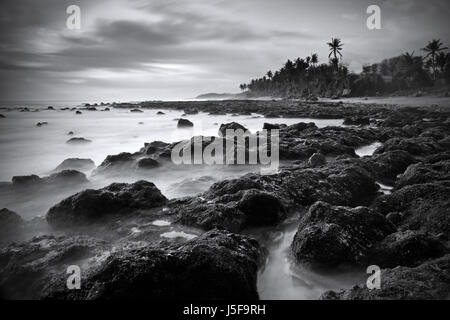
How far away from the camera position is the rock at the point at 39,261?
3398 mm

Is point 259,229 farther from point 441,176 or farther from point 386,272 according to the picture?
point 441,176

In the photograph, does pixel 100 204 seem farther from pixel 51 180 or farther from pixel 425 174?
pixel 425 174

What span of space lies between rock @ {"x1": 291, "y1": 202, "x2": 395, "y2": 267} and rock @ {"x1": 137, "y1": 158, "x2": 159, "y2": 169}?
258 inches

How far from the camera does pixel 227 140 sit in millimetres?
11250

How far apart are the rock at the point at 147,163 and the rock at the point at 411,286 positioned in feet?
25.0

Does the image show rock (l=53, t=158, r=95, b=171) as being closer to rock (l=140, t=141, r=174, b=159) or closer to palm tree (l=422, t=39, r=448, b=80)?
rock (l=140, t=141, r=174, b=159)

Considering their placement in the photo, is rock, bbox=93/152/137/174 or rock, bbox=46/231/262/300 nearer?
rock, bbox=46/231/262/300

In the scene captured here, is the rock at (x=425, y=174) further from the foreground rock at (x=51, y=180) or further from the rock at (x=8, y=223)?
the foreground rock at (x=51, y=180)

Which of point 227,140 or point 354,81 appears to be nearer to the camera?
point 227,140

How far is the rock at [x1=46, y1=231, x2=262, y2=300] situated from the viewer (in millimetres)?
2881

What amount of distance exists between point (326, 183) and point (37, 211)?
253 inches

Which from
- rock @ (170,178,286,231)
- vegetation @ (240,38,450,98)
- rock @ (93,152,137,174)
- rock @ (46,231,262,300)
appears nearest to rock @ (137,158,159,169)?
rock @ (93,152,137,174)
